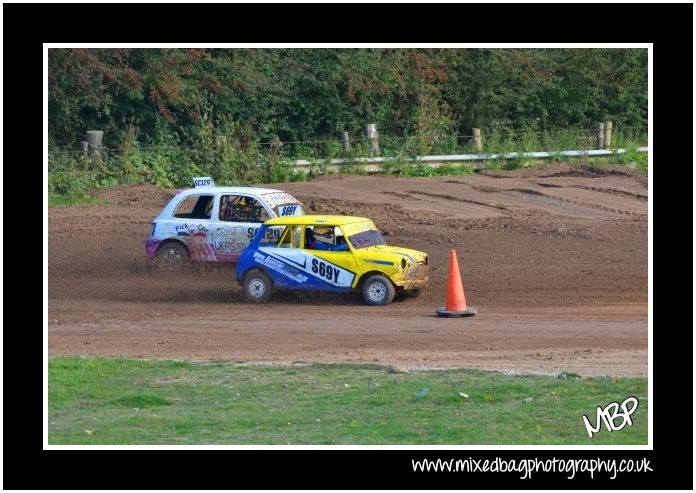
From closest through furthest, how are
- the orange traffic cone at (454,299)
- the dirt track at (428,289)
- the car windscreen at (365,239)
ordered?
the dirt track at (428,289), the orange traffic cone at (454,299), the car windscreen at (365,239)

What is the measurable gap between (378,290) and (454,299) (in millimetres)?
1452

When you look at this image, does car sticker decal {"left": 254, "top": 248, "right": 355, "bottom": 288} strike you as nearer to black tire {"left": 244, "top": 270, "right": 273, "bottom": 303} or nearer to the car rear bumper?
black tire {"left": 244, "top": 270, "right": 273, "bottom": 303}

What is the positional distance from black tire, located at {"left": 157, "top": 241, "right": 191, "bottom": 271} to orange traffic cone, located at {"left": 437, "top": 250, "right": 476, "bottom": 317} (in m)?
5.46

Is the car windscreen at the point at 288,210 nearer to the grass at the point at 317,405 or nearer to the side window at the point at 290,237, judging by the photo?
the side window at the point at 290,237

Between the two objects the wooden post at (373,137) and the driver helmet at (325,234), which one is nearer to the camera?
the driver helmet at (325,234)

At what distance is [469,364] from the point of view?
13.4 metres

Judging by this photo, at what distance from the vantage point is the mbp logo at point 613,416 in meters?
10.2

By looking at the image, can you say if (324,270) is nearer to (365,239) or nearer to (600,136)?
(365,239)

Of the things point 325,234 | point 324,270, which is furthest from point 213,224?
point 324,270

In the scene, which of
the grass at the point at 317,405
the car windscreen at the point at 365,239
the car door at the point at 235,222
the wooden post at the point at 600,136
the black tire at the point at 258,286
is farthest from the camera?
the wooden post at the point at 600,136

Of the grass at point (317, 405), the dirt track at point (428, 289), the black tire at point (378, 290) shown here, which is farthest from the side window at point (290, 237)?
the grass at point (317, 405)

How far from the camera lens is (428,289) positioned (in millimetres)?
18812

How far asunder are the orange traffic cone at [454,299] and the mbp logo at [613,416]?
18.2 feet

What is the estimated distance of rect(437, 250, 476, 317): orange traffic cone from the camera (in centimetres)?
1633
